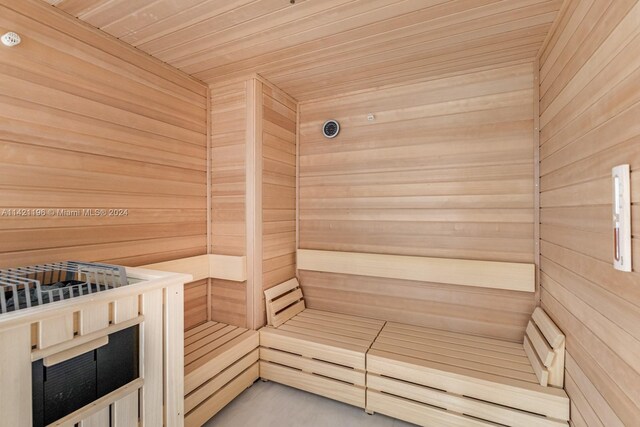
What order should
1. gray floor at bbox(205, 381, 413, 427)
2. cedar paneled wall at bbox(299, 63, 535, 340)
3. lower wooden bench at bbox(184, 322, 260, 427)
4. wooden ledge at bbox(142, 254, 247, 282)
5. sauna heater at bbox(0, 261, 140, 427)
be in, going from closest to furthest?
1. sauna heater at bbox(0, 261, 140, 427)
2. lower wooden bench at bbox(184, 322, 260, 427)
3. gray floor at bbox(205, 381, 413, 427)
4. cedar paneled wall at bbox(299, 63, 535, 340)
5. wooden ledge at bbox(142, 254, 247, 282)

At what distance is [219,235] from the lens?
2617 millimetres

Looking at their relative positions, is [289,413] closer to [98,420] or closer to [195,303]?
[195,303]

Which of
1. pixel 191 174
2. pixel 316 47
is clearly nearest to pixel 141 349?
pixel 191 174

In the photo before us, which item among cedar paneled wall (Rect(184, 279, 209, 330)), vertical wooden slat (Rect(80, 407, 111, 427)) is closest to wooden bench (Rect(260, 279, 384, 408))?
cedar paneled wall (Rect(184, 279, 209, 330))

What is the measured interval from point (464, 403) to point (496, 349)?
54 cm

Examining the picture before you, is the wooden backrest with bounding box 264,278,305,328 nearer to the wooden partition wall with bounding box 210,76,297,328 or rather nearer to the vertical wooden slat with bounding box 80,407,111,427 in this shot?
the wooden partition wall with bounding box 210,76,297,328

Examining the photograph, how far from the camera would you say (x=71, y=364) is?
1084mm

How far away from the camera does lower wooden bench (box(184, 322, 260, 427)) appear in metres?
1.85

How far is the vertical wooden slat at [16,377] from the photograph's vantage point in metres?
0.92

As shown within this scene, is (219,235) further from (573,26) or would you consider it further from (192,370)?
(573,26)

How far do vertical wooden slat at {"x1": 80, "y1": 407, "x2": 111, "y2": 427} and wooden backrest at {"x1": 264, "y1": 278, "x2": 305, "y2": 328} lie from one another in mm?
1381

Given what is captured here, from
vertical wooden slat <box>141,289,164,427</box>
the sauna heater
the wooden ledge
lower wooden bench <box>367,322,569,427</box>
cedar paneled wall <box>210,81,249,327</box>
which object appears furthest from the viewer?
cedar paneled wall <box>210,81,249,327</box>

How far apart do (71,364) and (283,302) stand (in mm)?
1701

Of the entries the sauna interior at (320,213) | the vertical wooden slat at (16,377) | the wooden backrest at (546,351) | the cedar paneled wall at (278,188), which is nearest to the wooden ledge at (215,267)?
the sauna interior at (320,213)
